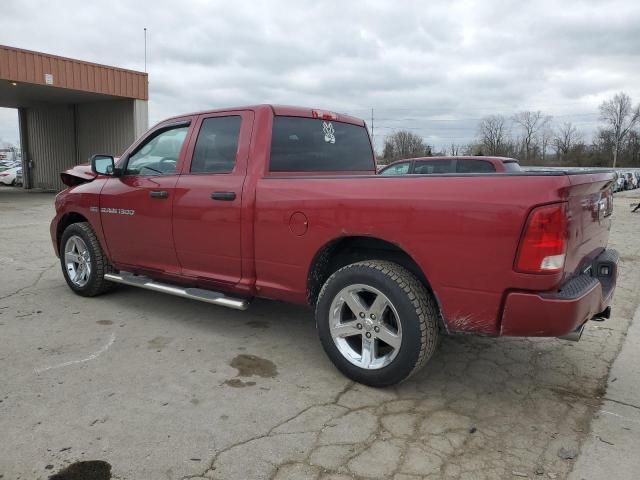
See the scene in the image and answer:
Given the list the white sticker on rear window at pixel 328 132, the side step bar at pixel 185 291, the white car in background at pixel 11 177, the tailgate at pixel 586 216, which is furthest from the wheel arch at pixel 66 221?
the white car in background at pixel 11 177

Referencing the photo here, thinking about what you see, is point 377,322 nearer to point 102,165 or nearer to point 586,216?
point 586,216

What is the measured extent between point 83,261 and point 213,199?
2.25 m

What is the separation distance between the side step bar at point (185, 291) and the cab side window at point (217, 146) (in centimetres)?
100

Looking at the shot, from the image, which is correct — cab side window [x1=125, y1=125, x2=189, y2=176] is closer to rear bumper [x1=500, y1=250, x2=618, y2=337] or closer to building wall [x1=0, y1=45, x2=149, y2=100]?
rear bumper [x1=500, y1=250, x2=618, y2=337]

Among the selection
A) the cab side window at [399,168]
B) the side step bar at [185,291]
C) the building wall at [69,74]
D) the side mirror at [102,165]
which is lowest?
the side step bar at [185,291]

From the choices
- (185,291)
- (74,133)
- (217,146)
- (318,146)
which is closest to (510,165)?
(318,146)

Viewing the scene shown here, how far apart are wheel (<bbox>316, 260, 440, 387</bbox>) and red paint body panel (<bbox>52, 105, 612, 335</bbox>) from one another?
6.8 inches

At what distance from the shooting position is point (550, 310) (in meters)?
A: 2.65

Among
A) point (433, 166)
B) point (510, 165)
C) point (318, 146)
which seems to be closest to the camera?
point (318, 146)

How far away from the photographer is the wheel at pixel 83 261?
5191 mm

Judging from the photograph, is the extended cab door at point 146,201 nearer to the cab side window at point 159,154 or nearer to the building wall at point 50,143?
the cab side window at point 159,154

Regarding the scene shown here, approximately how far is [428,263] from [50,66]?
1788cm

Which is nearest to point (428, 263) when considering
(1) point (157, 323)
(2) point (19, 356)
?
(1) point (157, 323)

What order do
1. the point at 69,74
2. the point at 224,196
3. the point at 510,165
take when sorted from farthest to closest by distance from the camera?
the point at 69,74 → the point at 510,165 → the point at 224,196
